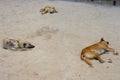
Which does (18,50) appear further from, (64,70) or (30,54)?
(64,70)

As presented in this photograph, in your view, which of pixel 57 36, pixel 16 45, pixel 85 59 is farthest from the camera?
pixel 57 36

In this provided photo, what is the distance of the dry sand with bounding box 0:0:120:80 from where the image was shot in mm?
2865

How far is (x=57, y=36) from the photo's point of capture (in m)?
3.90

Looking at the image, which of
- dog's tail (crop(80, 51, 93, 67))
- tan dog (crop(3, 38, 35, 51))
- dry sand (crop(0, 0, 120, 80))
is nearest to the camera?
dry sand (crop(0, 0, 120, 80))

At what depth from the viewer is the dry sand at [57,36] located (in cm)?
287

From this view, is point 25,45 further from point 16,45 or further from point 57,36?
point 57,36

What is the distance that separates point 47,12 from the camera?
5109 mm

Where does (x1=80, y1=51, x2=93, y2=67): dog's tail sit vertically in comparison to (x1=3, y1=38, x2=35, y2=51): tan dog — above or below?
below

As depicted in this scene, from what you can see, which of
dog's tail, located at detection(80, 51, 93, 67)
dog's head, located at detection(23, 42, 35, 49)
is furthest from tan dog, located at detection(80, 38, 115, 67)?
dog's head, located at detection(23, 42, 35, 49)

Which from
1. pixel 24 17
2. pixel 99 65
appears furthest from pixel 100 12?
pixel 99 65

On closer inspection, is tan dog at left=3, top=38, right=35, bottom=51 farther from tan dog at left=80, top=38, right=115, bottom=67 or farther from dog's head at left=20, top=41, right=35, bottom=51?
tan dog at left=80, top=38, right=115, bottom=67

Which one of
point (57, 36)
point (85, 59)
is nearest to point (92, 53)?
point (85, 59)

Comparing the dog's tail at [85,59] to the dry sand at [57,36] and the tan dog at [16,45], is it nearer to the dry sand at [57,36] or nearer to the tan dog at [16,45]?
the dry sand at [57,36]

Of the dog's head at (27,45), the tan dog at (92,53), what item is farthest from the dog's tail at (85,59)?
the dog's head at (27,45)
